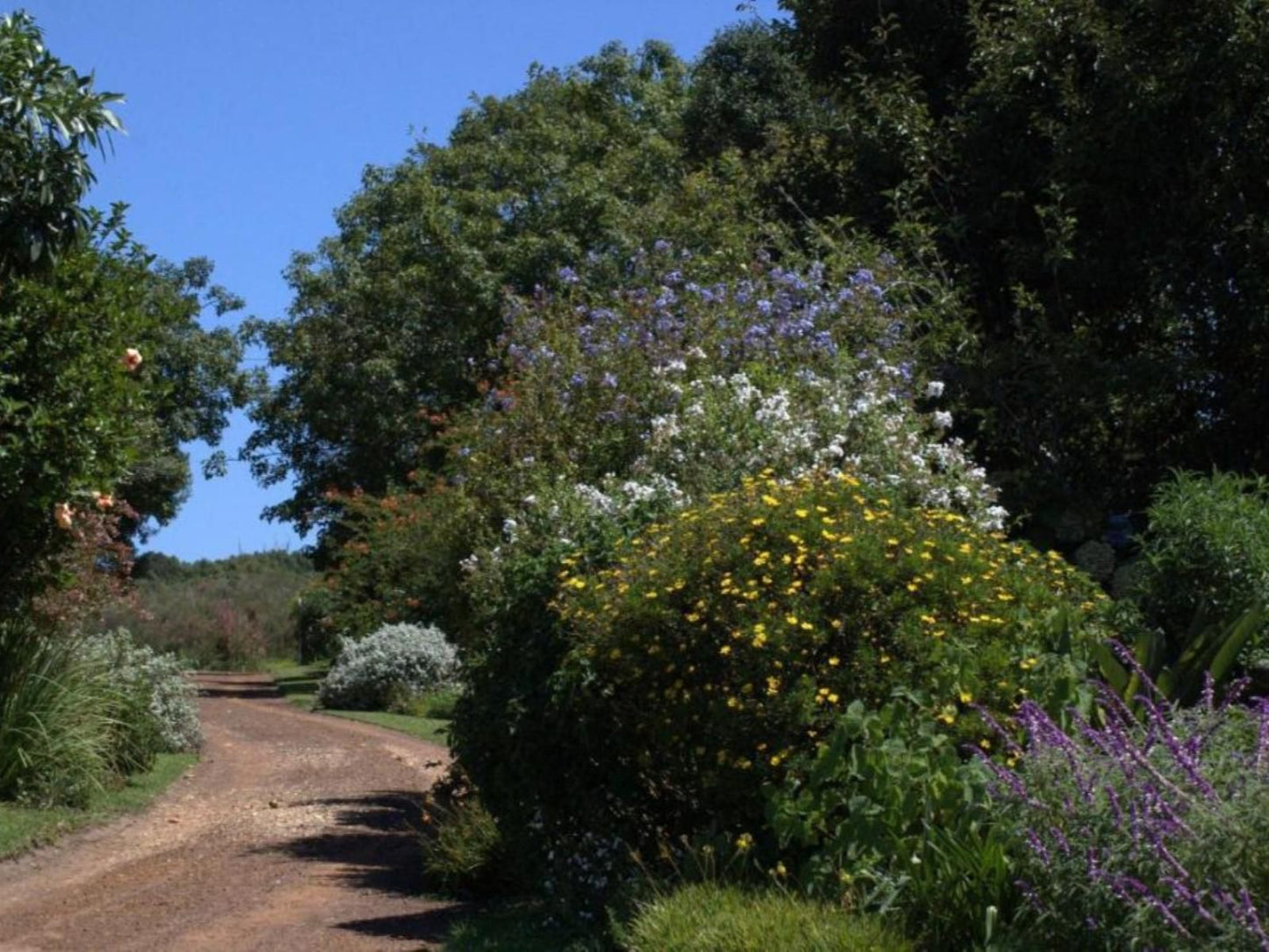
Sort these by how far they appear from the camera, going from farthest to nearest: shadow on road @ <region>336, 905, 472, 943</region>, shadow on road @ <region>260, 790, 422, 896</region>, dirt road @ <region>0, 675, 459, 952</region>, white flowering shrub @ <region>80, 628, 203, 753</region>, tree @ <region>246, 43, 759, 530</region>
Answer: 1. tree @ <region>246, 43, 759, 530</region>
2. white flowering shrub @ <region>80, 628, 203, 753</region>
3. shadow on road @ <region>260, 790, 422, 896</region>
4. dirt road @ <region>0, 675, 459, 952</region>
5. shadow on road @ <region>336, 905, 472, 943</region>

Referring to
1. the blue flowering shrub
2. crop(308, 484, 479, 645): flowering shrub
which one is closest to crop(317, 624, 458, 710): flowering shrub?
crop(308, 484, 479, 645): flowering shrub

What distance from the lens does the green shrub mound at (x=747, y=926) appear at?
613 centimetres

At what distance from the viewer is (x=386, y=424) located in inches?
1316

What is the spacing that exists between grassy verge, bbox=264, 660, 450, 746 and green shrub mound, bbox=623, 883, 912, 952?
468 cm

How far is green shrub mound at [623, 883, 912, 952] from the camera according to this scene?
6.13 meters

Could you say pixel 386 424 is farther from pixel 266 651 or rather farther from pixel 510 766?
pixel 510 766

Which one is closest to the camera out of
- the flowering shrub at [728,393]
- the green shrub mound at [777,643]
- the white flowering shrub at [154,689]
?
the green shrub mound at [777,643]

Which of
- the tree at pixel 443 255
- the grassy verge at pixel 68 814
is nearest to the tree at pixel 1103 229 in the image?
the grassy verge at pixel 68 814

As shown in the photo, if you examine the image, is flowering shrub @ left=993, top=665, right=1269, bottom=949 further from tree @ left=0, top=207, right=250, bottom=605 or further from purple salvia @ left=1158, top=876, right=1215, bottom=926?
tree @ left=0, top=207, right=250, bottom=605

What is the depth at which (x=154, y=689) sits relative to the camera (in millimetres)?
18109

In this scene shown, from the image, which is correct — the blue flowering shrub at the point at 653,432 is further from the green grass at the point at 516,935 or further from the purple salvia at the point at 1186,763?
the purple salvia at the point at 1186,763

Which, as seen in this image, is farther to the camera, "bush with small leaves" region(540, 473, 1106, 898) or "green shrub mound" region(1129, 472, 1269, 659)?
"green shrub mound" region(1129, 472, 1269, 659)

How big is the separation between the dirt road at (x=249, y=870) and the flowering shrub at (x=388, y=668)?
744cm

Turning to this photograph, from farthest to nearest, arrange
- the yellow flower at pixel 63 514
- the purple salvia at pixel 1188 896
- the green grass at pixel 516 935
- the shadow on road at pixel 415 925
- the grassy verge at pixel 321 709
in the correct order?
1. the grassy verge at pixel 321 709
2. the yellow flower at pixel 63 514
3. the shadow on road at pixel 415 925
4. the green grass at pixel 516 935
5. the purple salvia at pixel 1188 896
